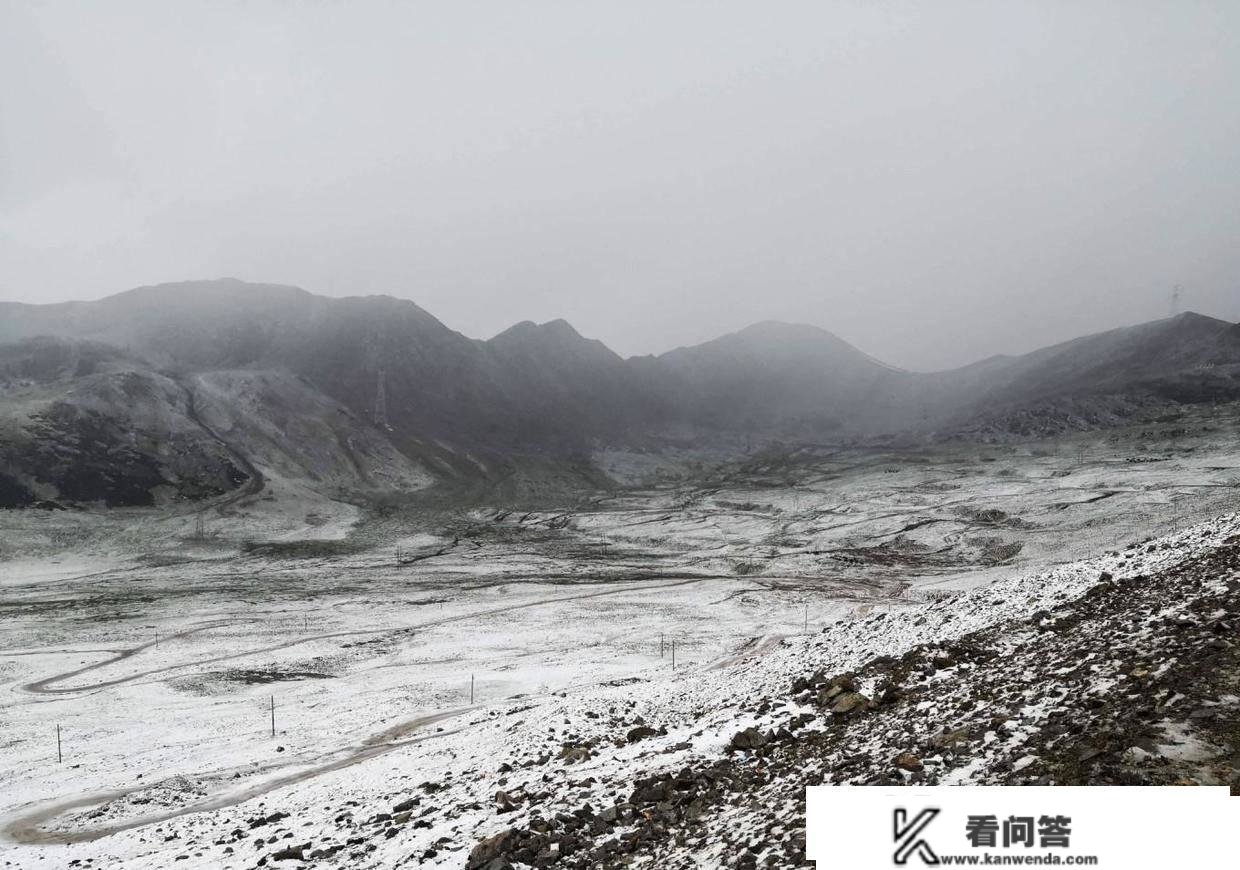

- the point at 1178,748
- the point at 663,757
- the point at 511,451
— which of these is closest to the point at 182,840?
the point at 663,757

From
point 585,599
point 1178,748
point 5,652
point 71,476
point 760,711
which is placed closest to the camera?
point 1178,748

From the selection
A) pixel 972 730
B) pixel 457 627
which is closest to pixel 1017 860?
pixel 972 730

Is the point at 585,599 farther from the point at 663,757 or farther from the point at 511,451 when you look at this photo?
the point at 511,451

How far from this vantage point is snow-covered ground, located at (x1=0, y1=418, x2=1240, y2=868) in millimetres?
17438

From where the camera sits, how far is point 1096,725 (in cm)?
860

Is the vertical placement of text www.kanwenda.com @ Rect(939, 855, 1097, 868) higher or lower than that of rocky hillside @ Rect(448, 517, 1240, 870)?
higher

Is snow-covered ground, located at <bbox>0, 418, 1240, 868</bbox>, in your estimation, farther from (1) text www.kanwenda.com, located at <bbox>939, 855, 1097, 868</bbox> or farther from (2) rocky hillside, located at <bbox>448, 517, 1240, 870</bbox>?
(1) text www.kanwenda.com, located at <bbox>939, 855, 1097, 868</bbox>

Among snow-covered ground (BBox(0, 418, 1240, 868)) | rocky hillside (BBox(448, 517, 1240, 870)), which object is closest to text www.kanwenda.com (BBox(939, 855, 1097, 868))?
rocky hillside (BBox(448, 517, 1240, 870))

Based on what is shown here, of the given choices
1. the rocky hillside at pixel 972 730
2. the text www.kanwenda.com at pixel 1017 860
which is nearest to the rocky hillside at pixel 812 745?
the rocky hillside at pixel 972 730

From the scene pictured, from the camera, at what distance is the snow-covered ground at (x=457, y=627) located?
687 inches

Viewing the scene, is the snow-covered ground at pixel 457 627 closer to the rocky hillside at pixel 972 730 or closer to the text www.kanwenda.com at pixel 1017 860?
the rocky hillside at pixel 972 730

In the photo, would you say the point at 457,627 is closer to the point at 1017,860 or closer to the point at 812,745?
the point at 812,745

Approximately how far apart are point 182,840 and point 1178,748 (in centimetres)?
Result: 1980

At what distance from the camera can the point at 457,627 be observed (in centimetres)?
5369
